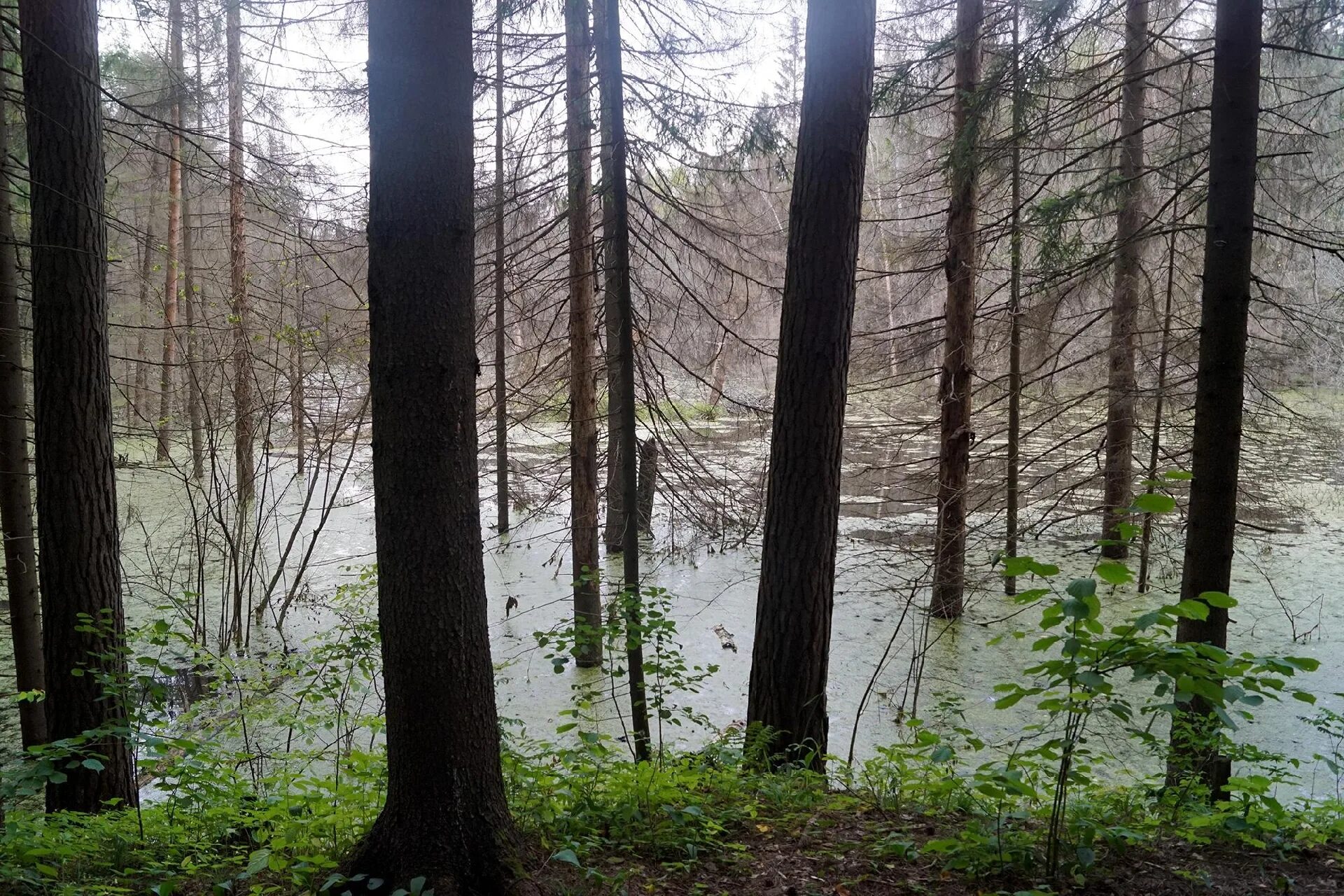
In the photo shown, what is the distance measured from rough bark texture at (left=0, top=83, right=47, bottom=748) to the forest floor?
4364mm

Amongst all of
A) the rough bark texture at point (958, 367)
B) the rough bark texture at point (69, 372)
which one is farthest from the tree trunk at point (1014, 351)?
the rough bark texture at point (69, 372)

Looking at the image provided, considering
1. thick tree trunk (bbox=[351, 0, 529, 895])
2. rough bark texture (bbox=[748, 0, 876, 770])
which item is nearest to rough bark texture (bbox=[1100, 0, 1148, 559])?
rough bark texture (bbox=[748, 0, 876, 770])

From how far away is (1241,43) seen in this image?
177 inches

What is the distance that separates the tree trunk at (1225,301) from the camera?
175 inches

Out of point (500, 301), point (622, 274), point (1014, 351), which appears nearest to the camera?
point (622, 274)

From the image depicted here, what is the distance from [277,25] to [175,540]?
857 centimetres

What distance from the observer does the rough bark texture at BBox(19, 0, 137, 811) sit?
4.26 metres

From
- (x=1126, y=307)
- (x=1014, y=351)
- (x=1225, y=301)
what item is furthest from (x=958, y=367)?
(x=1225, y=301)

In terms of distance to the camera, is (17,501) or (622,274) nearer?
(17,501)

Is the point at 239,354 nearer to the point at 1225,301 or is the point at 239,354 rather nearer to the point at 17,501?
the point at 17,501

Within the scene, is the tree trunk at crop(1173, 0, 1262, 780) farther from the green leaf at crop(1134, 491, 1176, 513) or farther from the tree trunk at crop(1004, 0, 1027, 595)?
the green leaf at crop(1134, 491, 1176, 513)

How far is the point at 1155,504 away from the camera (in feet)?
6.64

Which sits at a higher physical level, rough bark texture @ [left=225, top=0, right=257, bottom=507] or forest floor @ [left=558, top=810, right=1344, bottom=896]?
rough bark texture @ [left=225, top=0, right=257, bottom=507]

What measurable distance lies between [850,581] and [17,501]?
812 centimetres
